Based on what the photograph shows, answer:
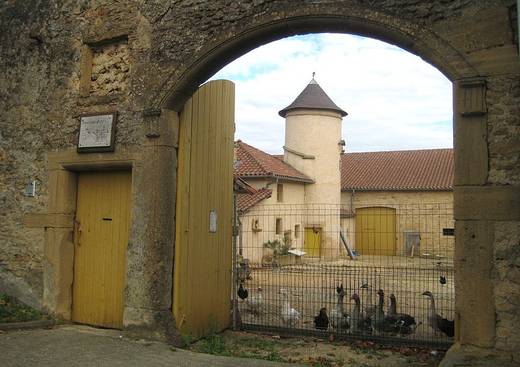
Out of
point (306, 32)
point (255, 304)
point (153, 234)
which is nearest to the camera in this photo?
point (306, 32)

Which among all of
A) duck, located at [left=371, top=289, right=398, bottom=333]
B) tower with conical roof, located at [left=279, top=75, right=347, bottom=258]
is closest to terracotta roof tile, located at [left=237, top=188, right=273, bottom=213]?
tower with conical roof, located at [left=279, top=75, right=347, bottom=258]

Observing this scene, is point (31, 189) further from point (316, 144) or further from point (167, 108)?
point (316, 144)

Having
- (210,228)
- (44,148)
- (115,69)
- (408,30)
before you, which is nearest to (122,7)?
(115,69)

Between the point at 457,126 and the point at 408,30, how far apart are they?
3.61 ft

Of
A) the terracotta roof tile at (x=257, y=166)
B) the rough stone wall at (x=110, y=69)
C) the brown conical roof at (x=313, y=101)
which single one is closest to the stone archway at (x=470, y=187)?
the rough stone wall at (x=110, y=69)

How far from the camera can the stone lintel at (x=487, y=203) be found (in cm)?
480

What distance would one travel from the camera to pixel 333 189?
29.8m

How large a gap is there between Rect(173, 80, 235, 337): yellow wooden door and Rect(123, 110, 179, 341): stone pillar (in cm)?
13

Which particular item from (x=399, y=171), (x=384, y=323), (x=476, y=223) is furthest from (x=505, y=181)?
(x=399, y=171)

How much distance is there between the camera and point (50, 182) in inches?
291

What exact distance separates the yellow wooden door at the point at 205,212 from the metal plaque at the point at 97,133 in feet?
3.10

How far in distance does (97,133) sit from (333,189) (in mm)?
23753

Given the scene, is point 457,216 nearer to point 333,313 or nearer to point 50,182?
point 333,313

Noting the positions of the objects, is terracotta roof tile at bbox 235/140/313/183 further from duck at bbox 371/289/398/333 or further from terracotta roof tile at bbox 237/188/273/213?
duck at bbox 371/289/398/333
